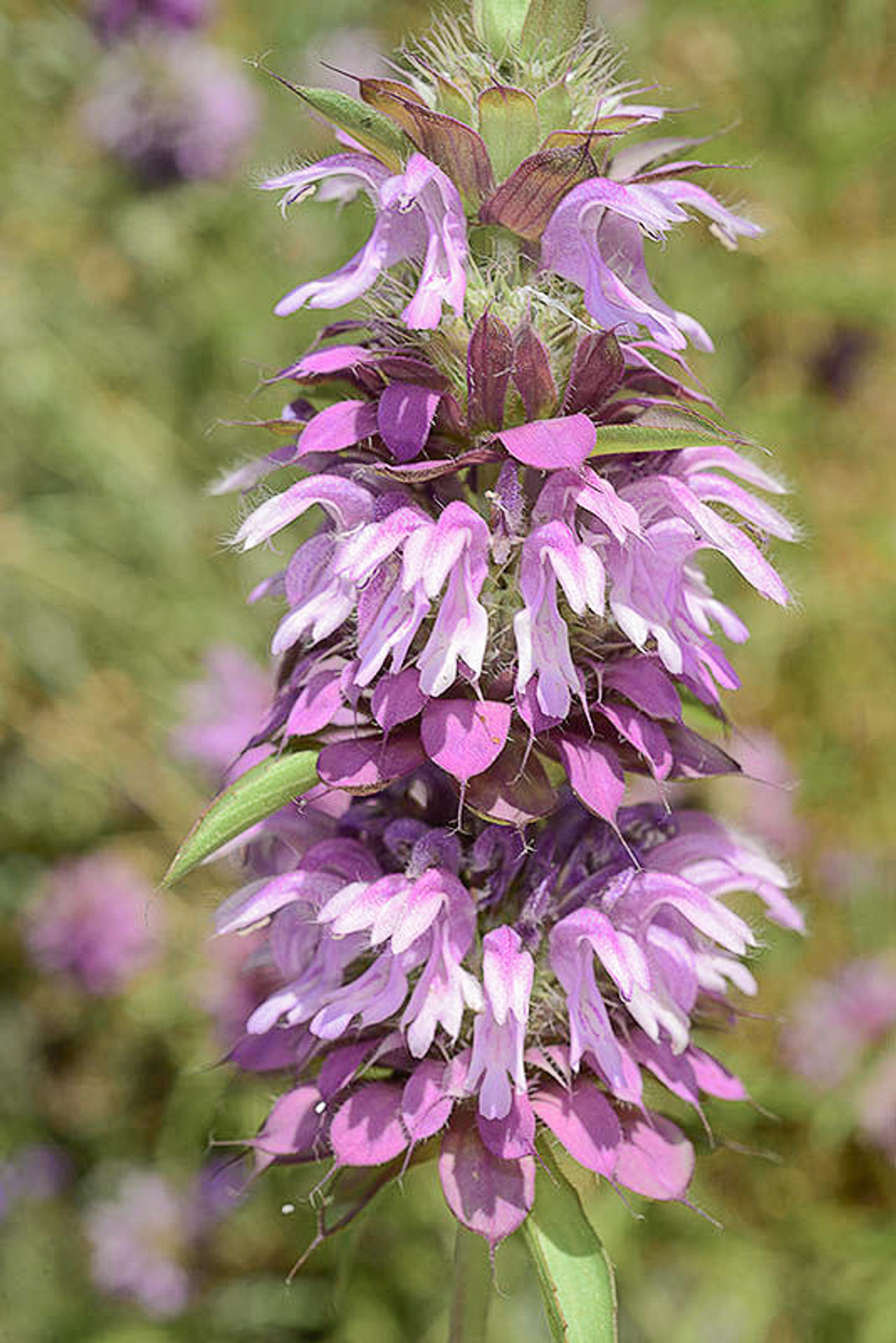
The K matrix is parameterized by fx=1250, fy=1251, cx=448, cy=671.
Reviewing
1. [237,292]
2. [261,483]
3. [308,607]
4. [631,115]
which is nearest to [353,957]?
[308,607]

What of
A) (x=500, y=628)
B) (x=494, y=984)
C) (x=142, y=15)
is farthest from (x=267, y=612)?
(x=494, y=984)

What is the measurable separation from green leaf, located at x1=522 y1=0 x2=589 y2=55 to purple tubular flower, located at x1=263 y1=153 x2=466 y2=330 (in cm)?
18

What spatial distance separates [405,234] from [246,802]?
1.90 feet

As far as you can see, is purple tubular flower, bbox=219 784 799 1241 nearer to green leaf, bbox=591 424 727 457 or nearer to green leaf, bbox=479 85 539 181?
green leaf, bbox=591 424 727 457

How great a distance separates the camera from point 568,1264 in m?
1.25

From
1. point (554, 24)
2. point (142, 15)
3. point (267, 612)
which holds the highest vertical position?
point (142, 15)

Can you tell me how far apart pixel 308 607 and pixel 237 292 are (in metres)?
2.99

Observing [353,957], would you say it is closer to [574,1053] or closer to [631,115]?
[574,1053]

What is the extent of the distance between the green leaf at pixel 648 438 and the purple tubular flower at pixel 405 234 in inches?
7.3

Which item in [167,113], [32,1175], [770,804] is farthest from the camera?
[167,113]

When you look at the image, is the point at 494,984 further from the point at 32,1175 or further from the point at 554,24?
the point at 32,1175

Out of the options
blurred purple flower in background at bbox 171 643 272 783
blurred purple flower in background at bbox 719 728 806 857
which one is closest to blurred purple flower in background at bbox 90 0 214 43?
blurred purple flower in background at bbox 171 643 272 783

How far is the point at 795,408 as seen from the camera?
4.23m

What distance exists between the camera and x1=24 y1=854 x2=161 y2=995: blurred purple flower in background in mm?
3250
